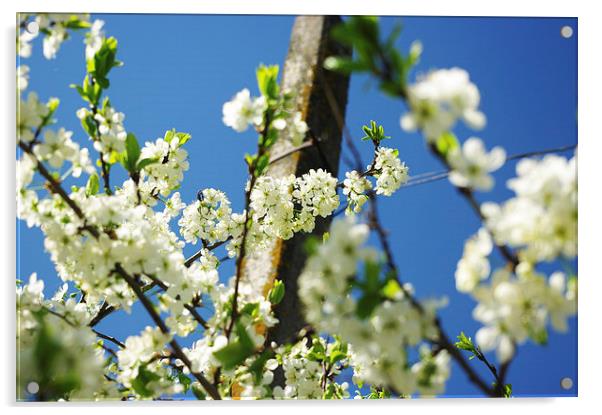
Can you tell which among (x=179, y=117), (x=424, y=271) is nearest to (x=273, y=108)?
(x=179, y=117)

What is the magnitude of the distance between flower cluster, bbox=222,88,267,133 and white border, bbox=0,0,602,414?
63 cm

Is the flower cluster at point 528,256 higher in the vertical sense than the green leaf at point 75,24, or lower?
lower

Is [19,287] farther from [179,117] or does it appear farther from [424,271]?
[424,271]

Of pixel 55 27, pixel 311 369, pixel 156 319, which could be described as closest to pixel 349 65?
pixel 156 319

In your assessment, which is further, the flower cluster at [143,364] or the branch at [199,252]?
the branch at [199,252]

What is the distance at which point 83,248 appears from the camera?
1326mm

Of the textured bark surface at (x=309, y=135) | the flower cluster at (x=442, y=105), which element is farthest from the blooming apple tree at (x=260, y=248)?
the textured bark surface at (x=309, y=135)

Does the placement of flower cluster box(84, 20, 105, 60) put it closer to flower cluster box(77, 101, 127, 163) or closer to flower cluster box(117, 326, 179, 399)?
flower cluster box(77, 101, 127, 163)

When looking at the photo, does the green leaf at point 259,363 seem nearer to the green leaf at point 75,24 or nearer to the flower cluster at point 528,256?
the flower cluster at point 528,256

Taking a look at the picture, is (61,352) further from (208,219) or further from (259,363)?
(208,219)

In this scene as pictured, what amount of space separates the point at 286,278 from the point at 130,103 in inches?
29.2

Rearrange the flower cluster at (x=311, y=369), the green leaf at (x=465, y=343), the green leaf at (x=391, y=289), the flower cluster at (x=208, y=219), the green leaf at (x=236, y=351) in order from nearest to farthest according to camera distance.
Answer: the green leaf at (x=391, y=289)
the green leaf at (x=236, y=351)
the flower cluster at (x=311, y=369)
the green leaf at (x=465, y=343)
the flower cluster at (x=208, y=219)

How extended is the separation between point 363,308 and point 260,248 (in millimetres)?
1035

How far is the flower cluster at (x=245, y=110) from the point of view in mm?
1329
